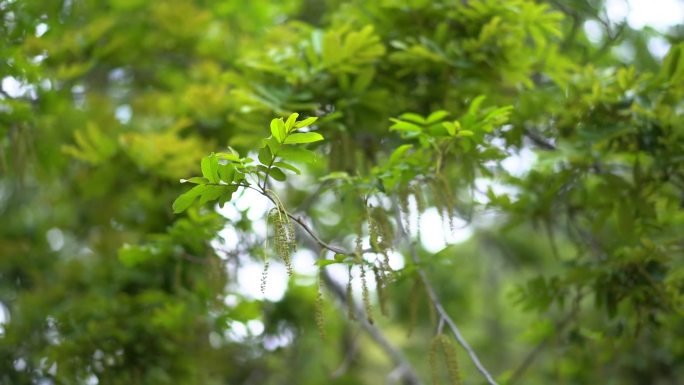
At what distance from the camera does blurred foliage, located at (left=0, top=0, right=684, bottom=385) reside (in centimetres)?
301

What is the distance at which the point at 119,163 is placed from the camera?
391cm

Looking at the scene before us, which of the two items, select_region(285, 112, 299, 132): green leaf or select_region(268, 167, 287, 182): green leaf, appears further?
select_region(268, 167, 287, 182): green leaf

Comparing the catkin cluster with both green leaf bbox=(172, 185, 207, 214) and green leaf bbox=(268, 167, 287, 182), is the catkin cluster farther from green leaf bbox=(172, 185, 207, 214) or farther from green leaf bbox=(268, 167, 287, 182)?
green leaf bbox=(172, 185, 207, 214)

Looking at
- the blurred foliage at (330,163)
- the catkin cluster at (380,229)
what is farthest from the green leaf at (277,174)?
the catkin cluster at (380,229)

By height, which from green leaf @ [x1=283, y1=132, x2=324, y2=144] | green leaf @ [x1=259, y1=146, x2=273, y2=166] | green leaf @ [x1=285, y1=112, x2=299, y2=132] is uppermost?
green leaf @ [x1=285, y1=112, x2=299, y2=132]

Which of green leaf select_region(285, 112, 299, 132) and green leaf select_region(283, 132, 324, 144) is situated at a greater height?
green leaf select_region(285, 112, 299, 132)

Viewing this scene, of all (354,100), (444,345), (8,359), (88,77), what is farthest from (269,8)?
(444,345)

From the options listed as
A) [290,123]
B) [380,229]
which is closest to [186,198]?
[290,123]

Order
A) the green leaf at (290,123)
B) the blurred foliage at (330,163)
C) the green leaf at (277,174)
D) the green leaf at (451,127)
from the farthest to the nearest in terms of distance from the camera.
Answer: the blurred foliage at (330,163) < the green leaf at (451,127) < the green leaf at (277,174) < the green leaf at (290,123)

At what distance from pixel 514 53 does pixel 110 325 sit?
2.53 meters

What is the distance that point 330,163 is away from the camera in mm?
3441

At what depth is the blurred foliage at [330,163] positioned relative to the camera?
9.86 feet

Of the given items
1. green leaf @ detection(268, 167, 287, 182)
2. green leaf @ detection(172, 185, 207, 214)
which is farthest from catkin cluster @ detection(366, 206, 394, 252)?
green leaf @ detection(172, 185, 207, 214)

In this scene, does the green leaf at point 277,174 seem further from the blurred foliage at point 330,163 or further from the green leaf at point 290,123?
the green leaf at point 290,123
